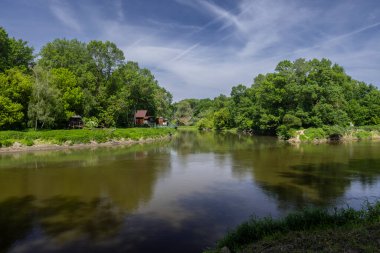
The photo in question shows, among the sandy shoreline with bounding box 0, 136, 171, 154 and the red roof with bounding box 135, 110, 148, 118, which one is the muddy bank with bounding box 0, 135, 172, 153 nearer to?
the sandy shoreline with bounding box 0, 136, 171, 154

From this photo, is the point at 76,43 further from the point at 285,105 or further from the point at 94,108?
the point at 285,105

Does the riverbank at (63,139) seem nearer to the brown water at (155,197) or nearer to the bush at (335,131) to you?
the brown water at (155,197)

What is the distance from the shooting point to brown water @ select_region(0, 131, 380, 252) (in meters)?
12.1

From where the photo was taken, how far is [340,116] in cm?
5750

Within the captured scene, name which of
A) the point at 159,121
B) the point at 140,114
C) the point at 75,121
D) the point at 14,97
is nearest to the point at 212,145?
the point at 75,121

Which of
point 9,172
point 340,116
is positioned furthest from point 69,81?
point 340,116

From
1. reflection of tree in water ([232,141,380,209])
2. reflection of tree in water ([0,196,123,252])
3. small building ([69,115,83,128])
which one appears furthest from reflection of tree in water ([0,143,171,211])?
small building ([69,115,83,128])

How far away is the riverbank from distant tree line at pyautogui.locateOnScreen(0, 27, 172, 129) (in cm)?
400

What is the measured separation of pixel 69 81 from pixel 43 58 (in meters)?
10.5

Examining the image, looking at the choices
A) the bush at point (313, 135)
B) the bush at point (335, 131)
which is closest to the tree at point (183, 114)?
the bush at point (313, 135)

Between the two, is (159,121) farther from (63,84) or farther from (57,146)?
(57,146)

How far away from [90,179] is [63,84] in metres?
35.6

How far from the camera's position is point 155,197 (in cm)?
1802

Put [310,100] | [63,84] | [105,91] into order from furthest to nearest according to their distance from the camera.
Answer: [105,91] → [310,100] → [63,84]
